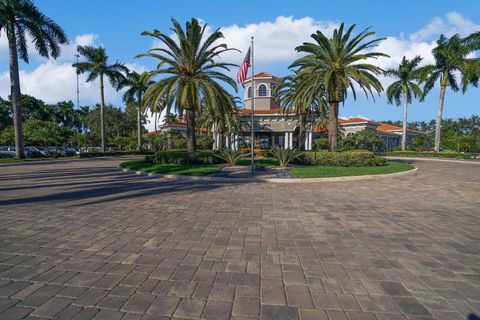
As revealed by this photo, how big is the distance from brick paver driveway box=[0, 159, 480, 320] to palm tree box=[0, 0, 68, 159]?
2555cm

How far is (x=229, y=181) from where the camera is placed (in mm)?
12211

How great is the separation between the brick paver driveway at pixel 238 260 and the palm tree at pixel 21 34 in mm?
25545

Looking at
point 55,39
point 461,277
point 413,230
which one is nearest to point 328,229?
point 413,230

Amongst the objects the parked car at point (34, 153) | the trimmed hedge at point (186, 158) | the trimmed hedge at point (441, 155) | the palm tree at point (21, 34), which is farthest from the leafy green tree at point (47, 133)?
the trimmed hedge at point (441, 155)

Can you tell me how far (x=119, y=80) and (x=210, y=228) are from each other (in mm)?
42181

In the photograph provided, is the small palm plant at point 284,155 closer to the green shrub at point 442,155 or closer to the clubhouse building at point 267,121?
the clubhouse building at point 267,121

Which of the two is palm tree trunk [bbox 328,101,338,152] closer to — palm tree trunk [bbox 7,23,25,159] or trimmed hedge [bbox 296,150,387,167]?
trimmed hedge [bbox 296,150,387,167]

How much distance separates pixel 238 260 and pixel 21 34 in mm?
34052

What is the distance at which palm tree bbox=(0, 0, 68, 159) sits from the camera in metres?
24.4

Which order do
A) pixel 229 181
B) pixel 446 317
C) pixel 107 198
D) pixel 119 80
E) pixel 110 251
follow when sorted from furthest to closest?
pixel 119 80 → pixel 229 181 → pixel 107 198 → pixel 110 251 → pixel 446 317

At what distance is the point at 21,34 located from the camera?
25.9 metres

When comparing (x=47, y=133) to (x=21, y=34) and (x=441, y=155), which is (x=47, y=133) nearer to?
(x=21, y=34)

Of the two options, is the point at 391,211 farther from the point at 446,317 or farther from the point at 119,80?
the point at 119,80

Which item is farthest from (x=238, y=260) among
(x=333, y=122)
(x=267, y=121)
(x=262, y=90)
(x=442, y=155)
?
(x=442, y=155)
